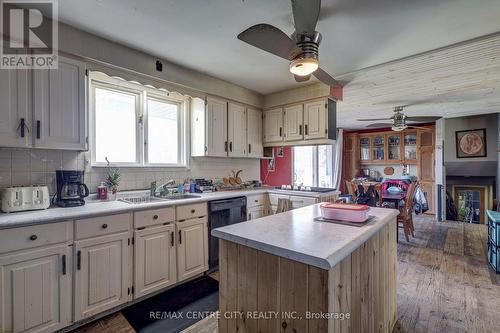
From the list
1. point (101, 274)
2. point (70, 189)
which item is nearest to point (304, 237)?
point (101, 274)

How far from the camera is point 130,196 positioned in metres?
2.72

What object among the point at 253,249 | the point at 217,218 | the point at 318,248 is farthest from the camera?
the point at 217,218

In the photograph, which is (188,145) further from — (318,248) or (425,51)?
(425,51)

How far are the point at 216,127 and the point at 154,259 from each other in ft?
6.04

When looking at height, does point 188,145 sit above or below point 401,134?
below

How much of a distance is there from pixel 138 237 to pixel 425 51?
329 cm

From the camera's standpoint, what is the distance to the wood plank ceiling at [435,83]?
98.3 inches

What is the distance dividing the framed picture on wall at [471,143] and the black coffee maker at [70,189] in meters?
7.06

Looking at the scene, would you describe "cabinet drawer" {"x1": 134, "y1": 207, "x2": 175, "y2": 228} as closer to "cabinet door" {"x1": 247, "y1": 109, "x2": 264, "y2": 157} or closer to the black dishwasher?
the black dishwasher

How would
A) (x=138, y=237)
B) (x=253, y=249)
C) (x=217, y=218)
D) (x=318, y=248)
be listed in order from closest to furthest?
(x=318, y=248) < (x=253, y=249) < (x=138, y=237) < (x=217, y=218)

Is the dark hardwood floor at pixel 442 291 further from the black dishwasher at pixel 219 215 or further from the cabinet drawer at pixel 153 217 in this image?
the black dishwasher at pixel 219 215

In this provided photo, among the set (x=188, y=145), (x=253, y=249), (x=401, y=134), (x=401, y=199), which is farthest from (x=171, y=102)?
(x=401, y=134)

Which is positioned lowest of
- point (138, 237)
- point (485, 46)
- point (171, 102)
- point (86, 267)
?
point (86, 267)

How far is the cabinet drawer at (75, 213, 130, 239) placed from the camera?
1866 mm
